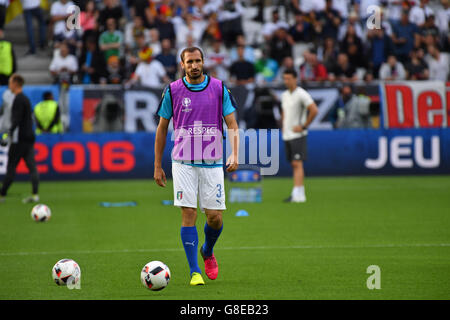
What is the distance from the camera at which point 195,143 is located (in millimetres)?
9016

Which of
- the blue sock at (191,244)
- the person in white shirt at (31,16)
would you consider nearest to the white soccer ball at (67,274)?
the blue sock at (191,244)

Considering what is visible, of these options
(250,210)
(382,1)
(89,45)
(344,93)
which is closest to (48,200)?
(250,210)

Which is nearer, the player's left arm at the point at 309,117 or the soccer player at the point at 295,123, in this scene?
the player's left arm at the point at 309,117

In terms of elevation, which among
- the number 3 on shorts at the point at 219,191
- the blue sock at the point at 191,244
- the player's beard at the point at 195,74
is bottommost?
the blue sock at the point at 191,244

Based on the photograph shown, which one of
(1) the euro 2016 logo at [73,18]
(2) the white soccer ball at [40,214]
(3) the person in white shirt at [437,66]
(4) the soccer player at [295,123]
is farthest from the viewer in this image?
(3) the person in white shirt at [437,66]

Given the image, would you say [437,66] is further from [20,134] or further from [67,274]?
[67,274]

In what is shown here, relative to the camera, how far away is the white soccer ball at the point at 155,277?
846cm

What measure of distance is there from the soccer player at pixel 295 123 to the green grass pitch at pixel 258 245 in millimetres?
748

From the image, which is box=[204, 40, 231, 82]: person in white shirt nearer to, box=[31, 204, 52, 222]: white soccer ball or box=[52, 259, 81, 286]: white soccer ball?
box=[31, 204, 52, 222]: white soccer ball

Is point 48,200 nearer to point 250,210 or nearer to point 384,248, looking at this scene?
point 250,210

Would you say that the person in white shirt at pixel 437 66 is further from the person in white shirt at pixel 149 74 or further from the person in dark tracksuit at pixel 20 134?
the person in dark tracksuit at pixel 20 134

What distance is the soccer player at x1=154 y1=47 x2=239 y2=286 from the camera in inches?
355

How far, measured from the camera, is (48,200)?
18.6 metres
